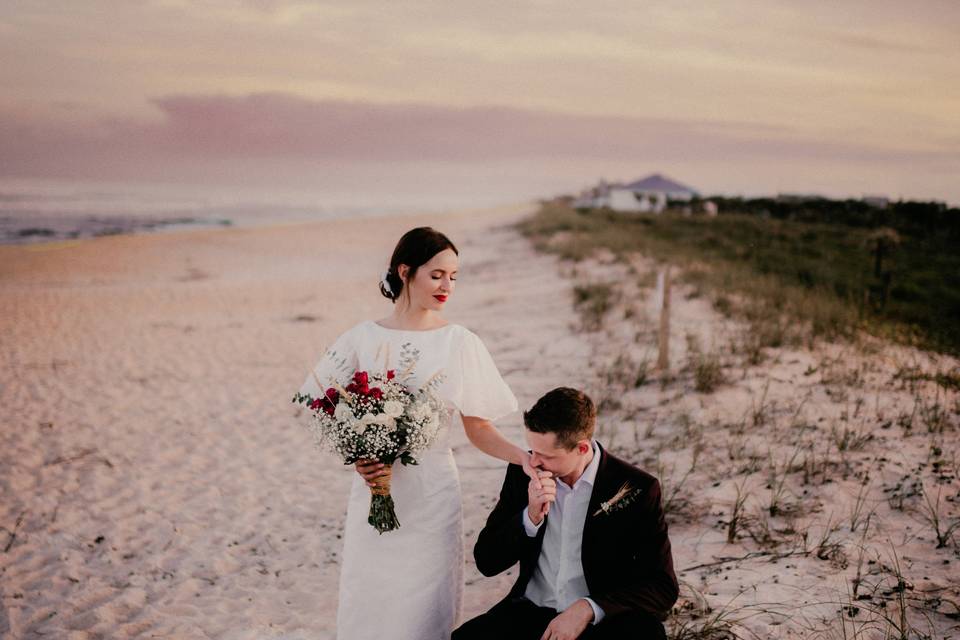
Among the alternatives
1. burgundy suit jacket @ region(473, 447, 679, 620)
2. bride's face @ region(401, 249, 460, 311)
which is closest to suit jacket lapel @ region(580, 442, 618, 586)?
burgundy suit jacket @ region(473, 447, 679, 620)

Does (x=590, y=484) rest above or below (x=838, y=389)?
above

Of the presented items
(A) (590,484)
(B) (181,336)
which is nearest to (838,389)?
(A) (590,484)

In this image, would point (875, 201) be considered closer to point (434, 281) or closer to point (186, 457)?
point (186, 457)

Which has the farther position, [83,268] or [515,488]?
[83,268]

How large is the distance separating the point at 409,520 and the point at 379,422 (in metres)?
0.67

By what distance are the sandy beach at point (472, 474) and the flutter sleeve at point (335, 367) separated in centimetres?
201

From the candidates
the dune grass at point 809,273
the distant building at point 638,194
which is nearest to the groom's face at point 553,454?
the dune grass at point 809,273

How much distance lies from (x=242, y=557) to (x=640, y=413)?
450 cm

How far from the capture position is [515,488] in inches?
116

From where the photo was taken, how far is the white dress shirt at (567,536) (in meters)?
2.82

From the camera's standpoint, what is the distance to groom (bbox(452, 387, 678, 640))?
105 inches

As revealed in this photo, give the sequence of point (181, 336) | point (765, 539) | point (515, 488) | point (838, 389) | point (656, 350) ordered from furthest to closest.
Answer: point (181, 336) < point (656, 350) < point (838, 389) < point (765, 539) < point (515, 488)

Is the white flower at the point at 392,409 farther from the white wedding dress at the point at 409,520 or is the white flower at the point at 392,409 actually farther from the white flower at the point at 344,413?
the white wedding dress at the point at 409,520

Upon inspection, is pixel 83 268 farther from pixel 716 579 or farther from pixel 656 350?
pixel 716 579
